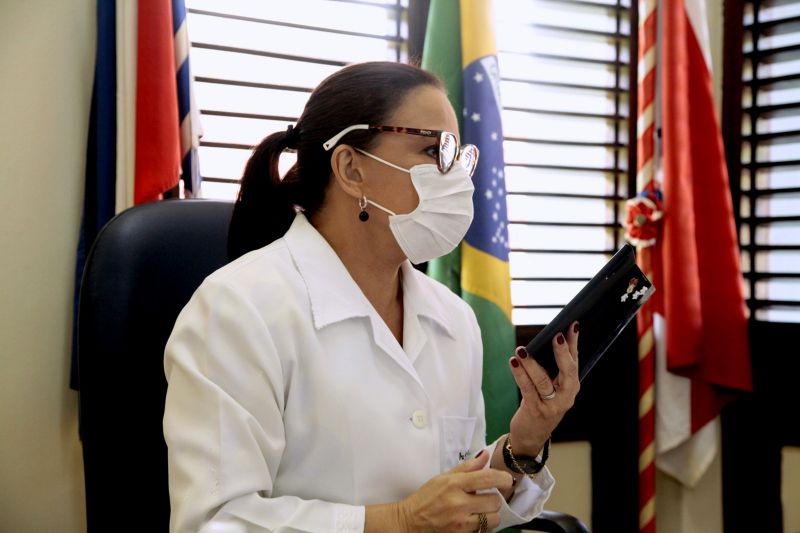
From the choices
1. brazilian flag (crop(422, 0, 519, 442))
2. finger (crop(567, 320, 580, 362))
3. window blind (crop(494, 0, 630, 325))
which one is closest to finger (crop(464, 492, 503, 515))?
finger (crop(567, 320, 580, 362))

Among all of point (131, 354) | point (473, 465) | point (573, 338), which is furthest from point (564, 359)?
point (131, 354)

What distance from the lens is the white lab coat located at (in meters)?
0.90

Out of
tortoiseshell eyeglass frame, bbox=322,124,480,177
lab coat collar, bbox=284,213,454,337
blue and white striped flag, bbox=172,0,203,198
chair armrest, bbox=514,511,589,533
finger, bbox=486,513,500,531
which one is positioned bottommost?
chair armrest, bbox=514,511,589,533

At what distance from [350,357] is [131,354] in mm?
341

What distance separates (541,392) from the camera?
1122mm

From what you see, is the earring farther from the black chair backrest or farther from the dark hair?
the black chair backrest

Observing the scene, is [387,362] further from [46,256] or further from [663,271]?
[663,271]

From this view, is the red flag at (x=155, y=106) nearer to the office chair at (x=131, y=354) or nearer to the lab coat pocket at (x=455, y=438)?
the office chair at (x=131, y=354)

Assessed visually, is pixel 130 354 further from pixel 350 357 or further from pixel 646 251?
pixel 646 251

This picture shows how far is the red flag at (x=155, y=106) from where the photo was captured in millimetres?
1634

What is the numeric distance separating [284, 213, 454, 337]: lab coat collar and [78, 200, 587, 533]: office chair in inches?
7.1

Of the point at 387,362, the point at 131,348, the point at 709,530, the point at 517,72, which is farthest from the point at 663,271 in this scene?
the point at 131,348

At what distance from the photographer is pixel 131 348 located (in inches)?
40.6

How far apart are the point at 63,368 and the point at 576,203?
181cm
